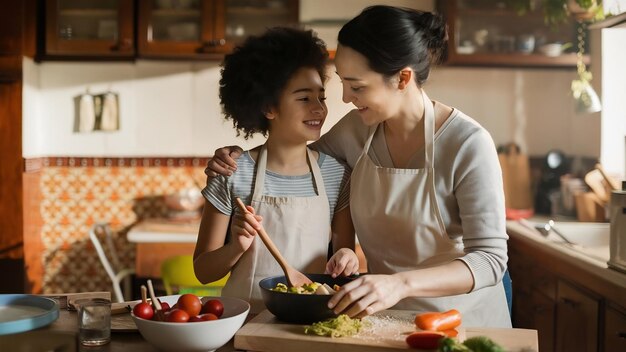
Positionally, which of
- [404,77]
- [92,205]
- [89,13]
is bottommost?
[92,205]

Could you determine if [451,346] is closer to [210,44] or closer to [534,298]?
[534,298]

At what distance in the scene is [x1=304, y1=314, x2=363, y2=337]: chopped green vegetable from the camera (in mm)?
1583

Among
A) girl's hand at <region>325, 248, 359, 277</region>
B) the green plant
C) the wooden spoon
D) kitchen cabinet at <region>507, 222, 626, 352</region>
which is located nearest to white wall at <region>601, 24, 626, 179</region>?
the green plant

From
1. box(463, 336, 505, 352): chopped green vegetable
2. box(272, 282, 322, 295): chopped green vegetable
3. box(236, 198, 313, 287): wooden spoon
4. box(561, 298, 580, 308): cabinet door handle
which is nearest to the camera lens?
box(463, 336, 505, 352): chopped green vegetable

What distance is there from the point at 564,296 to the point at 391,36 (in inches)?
60.2

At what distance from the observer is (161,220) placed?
4.61 m

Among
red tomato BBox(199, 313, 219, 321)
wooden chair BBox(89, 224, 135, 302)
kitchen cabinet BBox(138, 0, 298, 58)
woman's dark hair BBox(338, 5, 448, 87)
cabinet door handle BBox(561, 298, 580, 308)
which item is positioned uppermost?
kitchen cabinet BBox(138, 0, 298, 58)

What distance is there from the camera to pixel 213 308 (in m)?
1.62

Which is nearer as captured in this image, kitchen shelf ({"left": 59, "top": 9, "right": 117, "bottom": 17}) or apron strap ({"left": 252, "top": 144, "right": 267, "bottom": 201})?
apron strap ({"left": 252, "top": 144, "right": 267, "bottom": 201})

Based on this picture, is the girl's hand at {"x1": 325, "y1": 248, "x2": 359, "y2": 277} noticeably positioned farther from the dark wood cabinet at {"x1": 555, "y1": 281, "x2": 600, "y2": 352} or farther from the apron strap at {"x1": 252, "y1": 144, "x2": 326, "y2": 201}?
the dark wood cabinet at {"x1": 555, "y1": 281, "x2": 600, "y2": 352}

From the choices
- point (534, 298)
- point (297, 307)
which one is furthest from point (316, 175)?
point (534, 298)

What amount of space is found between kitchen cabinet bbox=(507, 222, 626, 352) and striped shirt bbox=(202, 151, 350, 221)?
956 millimetres

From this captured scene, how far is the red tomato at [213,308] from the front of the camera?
5.30 ft

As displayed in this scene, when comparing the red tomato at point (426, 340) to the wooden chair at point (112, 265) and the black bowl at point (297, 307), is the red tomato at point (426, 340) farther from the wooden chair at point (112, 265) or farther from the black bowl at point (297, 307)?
the wooden chair at point (112, 265)
